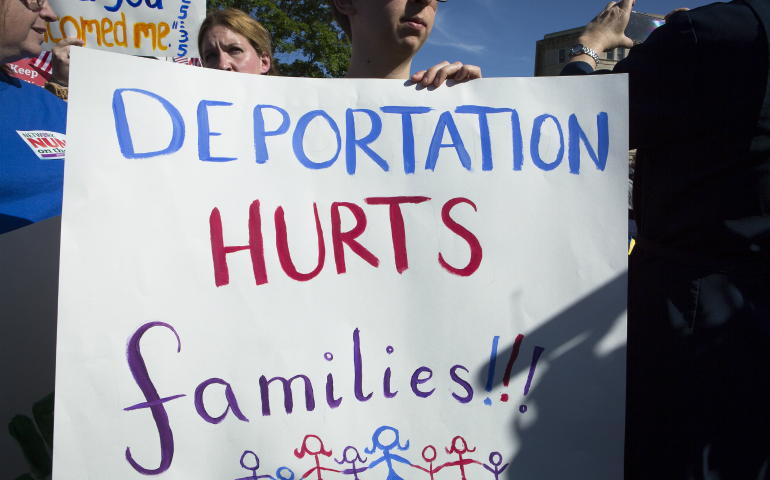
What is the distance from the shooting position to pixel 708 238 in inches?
35.4

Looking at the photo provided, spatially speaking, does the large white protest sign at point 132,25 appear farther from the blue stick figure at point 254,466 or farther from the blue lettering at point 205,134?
the blue stick figure at point 254,466

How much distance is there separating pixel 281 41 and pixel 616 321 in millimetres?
15698

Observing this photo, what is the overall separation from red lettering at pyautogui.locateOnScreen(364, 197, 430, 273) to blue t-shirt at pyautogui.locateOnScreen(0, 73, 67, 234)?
924 millimetres

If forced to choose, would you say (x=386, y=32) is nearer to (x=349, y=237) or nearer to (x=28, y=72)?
(x=349, y=237)

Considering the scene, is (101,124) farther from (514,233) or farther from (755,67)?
(755,67)

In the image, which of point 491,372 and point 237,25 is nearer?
point 491,372

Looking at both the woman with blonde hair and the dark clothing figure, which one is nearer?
the dark clothing figure

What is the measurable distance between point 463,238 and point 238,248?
1.54 feet

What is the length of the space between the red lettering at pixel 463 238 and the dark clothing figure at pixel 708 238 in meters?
0.42

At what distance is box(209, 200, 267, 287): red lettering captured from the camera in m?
0.85

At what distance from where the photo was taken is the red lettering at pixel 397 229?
91cm

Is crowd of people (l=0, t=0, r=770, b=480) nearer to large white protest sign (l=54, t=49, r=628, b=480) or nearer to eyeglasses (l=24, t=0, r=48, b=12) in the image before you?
large white protest sign (l=54, t=49, r=628, b=480)

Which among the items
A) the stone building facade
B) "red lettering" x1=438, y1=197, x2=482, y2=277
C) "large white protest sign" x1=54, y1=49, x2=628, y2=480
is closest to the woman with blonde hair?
"large white protest sign" x1=54, y1=49, x2=628, y2=480

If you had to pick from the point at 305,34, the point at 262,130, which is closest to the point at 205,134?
the point at 262,130
